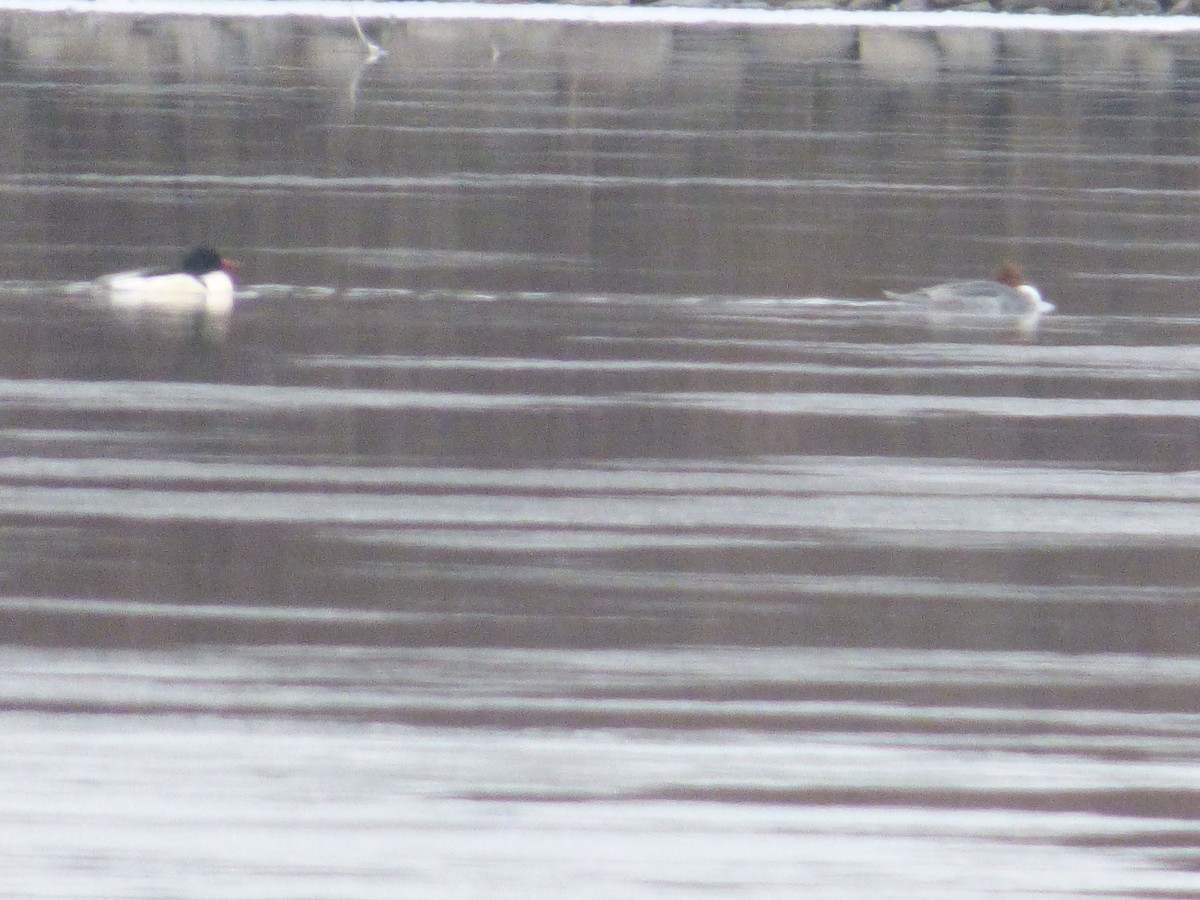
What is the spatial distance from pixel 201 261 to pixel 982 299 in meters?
4.19

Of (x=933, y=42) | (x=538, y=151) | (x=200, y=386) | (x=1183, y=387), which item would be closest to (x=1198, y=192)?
(x=538, y=151)

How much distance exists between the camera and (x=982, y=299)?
1524 centimetres

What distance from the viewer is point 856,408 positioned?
1199 cm

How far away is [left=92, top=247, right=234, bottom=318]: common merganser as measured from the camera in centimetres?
1522

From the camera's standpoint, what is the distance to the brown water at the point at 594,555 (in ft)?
20.6

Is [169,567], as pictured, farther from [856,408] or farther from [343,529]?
[856,408]

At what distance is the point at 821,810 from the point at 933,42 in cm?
4487

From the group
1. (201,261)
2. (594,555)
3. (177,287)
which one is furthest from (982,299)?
(594,555)

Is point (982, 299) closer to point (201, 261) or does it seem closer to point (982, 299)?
point (982, 299)

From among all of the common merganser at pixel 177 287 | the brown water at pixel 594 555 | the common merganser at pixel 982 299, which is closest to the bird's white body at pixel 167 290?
the common merganser at pixel 177 287

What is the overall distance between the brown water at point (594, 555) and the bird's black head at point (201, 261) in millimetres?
263

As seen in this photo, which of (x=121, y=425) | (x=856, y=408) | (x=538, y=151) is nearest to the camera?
(x=121, y=425)

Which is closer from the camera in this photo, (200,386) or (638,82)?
(200,386)

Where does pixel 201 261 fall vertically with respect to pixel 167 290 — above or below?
above
